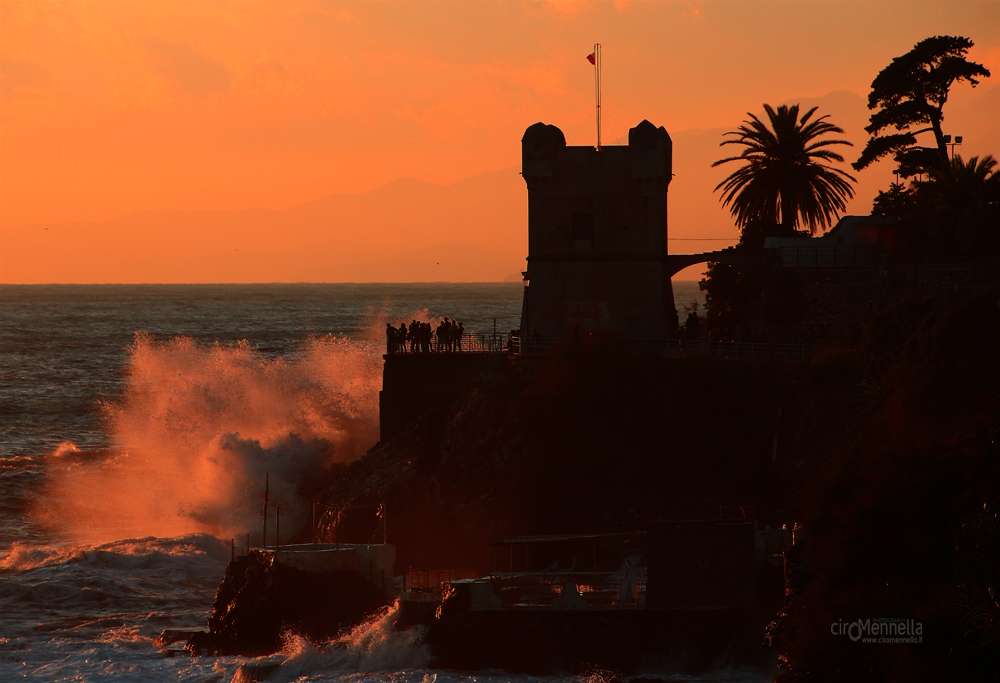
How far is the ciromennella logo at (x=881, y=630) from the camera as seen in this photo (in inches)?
811

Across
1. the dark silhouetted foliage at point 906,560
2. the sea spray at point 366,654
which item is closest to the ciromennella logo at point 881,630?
the dark silhouetted foliage at point 906,560

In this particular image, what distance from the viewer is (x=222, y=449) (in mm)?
51656

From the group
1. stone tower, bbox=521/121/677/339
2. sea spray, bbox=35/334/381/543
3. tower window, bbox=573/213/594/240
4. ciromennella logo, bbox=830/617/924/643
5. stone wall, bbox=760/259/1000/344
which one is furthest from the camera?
sea spray, bbox=35/334/381/543

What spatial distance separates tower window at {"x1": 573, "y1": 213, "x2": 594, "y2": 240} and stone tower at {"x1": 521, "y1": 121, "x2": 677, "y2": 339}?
0.04 meters

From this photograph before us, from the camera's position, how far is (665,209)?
46.4 meters

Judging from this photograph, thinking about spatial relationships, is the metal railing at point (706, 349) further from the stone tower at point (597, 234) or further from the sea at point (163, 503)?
the sea at point (163, 503)

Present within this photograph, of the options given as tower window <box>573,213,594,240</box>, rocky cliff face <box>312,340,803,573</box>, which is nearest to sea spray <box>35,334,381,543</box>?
rocky cliff face <box>312,340,803,573</box>

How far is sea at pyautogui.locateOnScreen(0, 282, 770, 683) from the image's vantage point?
97.2 feet

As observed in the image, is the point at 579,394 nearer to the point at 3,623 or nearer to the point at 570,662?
the point at 570,662

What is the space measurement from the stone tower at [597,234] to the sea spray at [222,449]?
11345 millimetres

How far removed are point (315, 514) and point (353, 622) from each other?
12.2 m

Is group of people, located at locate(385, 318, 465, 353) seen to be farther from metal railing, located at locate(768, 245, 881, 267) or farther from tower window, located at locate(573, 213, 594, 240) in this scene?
metal railing, located at locate(768, 245, 881, 267)

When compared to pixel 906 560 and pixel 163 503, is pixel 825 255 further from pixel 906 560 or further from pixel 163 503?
pixel 163 503

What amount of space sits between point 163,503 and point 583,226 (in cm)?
2104
